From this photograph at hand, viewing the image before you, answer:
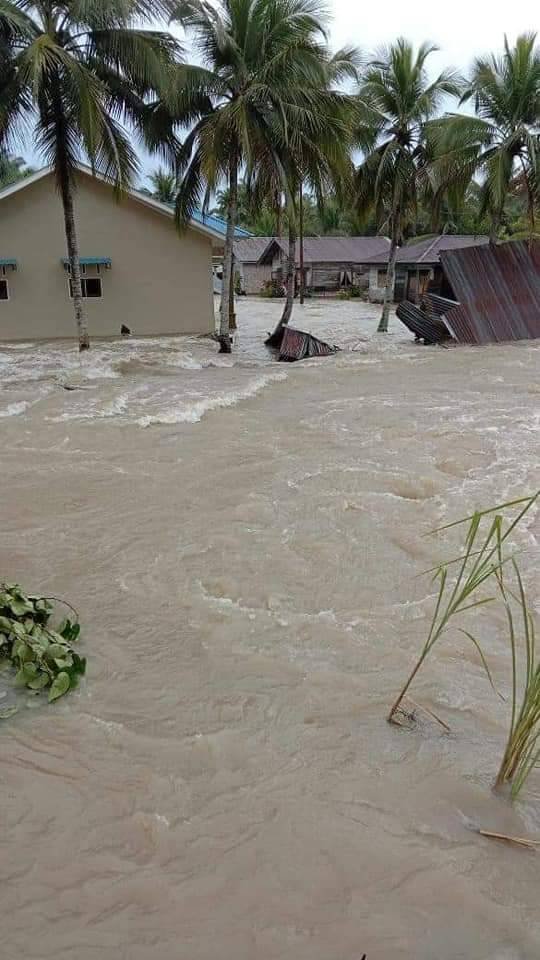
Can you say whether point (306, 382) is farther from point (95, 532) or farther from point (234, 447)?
point (95, 532)

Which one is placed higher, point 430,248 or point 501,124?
point 501,124

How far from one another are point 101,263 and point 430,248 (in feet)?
56.5

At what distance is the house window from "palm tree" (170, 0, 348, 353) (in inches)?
233

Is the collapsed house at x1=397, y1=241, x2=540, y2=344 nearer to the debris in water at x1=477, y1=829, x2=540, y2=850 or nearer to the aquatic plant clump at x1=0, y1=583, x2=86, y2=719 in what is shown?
the aquatic plant clump at x1=0, y1=583, x2=86, y2=719

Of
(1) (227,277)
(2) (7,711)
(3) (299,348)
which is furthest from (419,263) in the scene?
(2) (7,711)

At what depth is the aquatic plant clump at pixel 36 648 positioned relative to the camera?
392 cm

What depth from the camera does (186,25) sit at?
14672mm

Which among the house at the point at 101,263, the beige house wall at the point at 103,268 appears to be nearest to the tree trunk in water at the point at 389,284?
the house at the point at 101,263

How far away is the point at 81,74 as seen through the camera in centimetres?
1317

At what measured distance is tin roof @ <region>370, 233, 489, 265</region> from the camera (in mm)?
A: 31219

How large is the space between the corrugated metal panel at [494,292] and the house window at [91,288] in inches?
386

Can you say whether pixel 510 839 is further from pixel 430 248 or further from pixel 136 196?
pixel 430 248

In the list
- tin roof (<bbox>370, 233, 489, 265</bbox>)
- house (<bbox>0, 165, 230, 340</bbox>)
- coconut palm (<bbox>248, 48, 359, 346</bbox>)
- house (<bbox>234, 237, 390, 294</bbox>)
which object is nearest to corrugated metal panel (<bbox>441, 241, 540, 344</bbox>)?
coconut palm (<bbox>248, 48, 359, 346</bbox>)

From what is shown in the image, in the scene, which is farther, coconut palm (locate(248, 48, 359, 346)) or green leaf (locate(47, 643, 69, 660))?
coconut palm (locate(248, 48, 359, 346))
